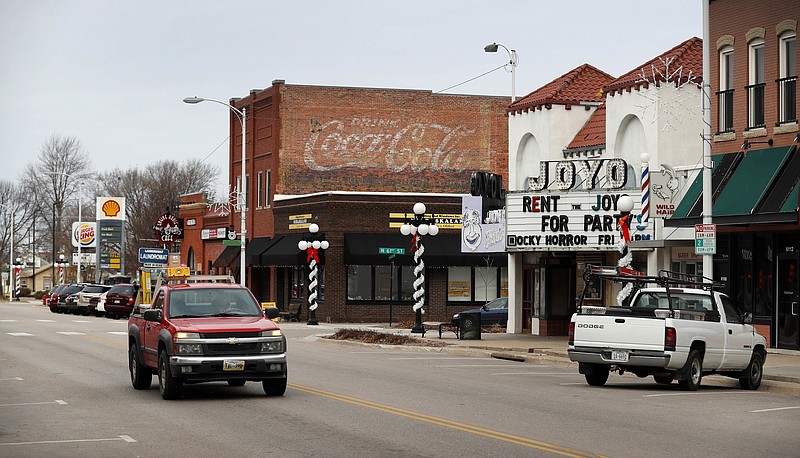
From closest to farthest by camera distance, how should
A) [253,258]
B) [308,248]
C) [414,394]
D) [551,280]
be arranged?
[414,394]
[551,280]
[308,248]
[253,258]

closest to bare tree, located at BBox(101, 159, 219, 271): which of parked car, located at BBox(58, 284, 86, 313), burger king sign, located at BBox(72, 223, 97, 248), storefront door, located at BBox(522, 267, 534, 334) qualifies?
burger king sign, located at BBox(72, 223, 97, 248)

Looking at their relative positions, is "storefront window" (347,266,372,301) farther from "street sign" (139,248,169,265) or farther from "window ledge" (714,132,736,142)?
"window ledge" (714,132,736,142)

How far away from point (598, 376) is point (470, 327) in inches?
552

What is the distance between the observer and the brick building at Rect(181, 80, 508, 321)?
178 feet

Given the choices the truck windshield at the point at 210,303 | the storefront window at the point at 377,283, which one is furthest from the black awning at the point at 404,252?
the truck windshield at the point at 210,303

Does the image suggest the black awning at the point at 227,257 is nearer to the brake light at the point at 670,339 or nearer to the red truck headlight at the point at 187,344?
the brake light at the point at 670,339

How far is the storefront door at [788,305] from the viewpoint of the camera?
27.6m

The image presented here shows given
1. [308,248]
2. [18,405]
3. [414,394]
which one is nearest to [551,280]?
[308,248]

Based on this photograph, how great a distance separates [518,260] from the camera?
39.1m

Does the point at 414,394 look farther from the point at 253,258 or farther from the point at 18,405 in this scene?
the point at 253,258

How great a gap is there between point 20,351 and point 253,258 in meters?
27.6

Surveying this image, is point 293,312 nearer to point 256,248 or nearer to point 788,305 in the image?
point 256,248

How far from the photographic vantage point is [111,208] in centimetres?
9638

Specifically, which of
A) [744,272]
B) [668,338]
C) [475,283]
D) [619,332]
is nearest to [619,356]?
[619,332]
